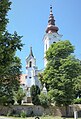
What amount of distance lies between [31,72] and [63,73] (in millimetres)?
19039

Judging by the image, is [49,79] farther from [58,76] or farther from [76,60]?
[76,60]

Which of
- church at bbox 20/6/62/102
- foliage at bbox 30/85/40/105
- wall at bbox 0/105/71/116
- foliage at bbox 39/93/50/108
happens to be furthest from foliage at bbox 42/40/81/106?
church at bbox 20/6/62/102

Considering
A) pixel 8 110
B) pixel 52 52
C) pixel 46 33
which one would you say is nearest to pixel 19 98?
pixel 8 110

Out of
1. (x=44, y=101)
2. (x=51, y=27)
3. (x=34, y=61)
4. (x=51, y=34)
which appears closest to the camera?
(x=44, y=101)

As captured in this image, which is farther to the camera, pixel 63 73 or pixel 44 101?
pixel 44 101

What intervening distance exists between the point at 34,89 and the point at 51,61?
23.8 ft

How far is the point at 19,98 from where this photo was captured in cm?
4356

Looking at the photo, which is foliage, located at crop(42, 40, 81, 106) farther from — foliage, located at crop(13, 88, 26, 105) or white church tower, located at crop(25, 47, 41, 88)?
white church tower, located at crop(25, 47, 41, 88)

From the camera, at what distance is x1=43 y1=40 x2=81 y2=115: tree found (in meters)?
39.2

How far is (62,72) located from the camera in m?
40.9

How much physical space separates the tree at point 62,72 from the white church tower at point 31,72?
1394 cm

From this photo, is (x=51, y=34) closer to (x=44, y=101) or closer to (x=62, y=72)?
(x=62, y=72)

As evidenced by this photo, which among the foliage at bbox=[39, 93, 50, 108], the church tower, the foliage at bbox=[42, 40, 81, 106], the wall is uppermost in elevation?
the church tower

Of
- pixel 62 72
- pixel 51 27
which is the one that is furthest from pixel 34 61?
pixel 62 72
